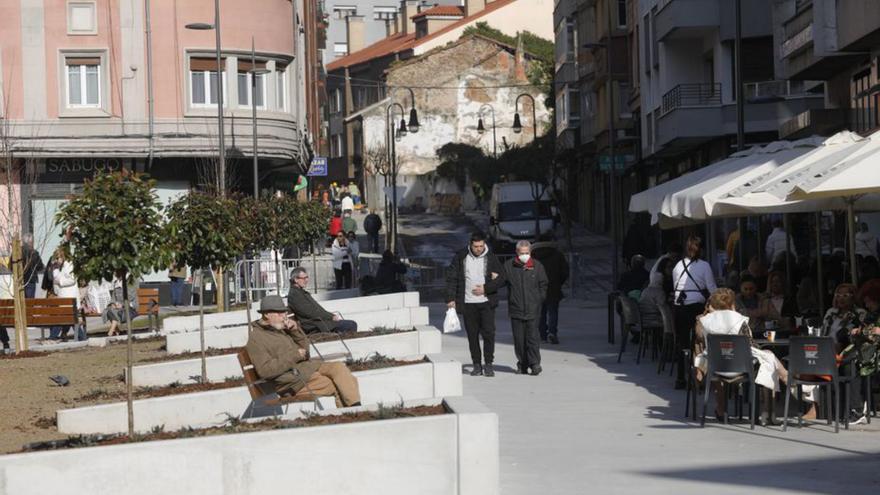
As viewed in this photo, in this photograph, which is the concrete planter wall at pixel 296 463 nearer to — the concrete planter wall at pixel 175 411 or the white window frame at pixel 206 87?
the concrete planter wall at pixel 175 411

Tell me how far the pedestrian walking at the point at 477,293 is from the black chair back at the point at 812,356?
6.17 metres

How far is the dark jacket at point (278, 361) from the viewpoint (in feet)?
42.4

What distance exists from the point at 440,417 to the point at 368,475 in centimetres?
57

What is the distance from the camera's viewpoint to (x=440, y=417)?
10.1 metres

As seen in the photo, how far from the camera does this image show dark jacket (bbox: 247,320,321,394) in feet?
Result: 42.4

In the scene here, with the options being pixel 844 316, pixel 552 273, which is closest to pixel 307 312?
pixel 552 273

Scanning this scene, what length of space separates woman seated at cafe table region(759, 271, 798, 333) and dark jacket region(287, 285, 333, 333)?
535 centimetres

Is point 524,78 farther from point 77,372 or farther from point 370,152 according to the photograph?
point 77,372

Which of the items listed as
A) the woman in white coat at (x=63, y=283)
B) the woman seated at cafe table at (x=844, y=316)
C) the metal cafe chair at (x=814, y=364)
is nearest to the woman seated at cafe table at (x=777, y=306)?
the woman seated at cafe table at (x=844, y=316)

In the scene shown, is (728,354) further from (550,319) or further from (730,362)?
(550,319)

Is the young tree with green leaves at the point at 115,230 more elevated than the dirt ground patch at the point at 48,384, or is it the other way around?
the young tree with green leaves at the point at 115,230

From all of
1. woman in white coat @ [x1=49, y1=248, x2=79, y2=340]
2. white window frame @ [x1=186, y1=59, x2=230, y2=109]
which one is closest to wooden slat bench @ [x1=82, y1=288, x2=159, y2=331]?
woman in white coat @ [x1=49, y1=248, x2=79, y2=340]

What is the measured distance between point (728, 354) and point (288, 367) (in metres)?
3.81

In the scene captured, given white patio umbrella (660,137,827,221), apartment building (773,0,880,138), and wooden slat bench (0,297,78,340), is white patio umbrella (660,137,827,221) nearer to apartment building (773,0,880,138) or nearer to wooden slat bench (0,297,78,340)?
apartment building (773,0,880,138)
